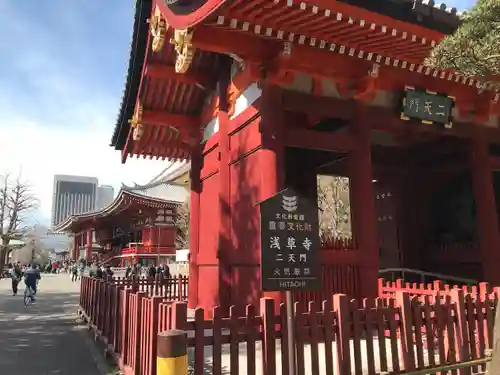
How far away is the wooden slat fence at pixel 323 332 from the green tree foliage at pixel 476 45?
2.75 m

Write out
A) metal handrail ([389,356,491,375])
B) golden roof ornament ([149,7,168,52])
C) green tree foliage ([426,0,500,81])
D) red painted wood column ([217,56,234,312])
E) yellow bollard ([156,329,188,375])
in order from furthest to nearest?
1. red painted wood column ([217,56,234,312])
2. golden roof ornament ([149,7,168,52])
3. green tree foliage ([426,0,500,81])
4. metal handrail ([389,356,491,375])
5. yellow bollard ([156,329,188,375])

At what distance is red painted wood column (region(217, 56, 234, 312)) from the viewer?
802 cm

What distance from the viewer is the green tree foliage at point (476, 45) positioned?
4.72 metres

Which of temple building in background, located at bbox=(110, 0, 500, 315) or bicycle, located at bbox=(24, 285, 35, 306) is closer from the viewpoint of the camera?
temple building in background, located at bbox=(110, 0, 500, 315)

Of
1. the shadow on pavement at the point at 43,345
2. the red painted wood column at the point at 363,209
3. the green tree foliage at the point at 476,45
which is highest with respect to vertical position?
the green tree foliage at the point at 476,45

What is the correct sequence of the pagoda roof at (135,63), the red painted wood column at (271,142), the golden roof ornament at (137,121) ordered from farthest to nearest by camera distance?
the golden roof ornament at (137,121) → the pagoda roof at (135,63) → the red painted wood column at (271,142)

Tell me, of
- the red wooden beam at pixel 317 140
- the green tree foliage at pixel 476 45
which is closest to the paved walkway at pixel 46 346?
the red wooden beam at pixel 317 140

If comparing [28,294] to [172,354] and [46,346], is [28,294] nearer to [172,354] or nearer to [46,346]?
[46,346]

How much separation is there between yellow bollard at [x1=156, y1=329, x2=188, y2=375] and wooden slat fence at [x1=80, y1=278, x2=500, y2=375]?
48 centimetres

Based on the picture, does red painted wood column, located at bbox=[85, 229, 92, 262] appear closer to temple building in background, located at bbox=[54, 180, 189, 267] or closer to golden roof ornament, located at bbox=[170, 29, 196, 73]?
temple building in background, located at bbox=[54, 180, 189, 267]

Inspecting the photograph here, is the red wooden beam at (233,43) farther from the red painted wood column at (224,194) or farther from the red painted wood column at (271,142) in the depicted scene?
the red painted wood column at (224,194)

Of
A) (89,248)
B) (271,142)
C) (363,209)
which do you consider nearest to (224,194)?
(271,142)

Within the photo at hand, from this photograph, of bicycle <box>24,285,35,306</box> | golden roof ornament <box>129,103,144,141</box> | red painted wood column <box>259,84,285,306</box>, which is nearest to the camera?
red painted wood column <box>259,84,285,306</box>

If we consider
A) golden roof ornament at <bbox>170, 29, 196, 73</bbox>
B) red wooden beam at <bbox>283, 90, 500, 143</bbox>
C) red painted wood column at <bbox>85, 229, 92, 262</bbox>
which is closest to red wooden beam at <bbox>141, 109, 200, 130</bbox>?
golden roof ornament at <bbox>170, 29, 196, 73</bbox>
